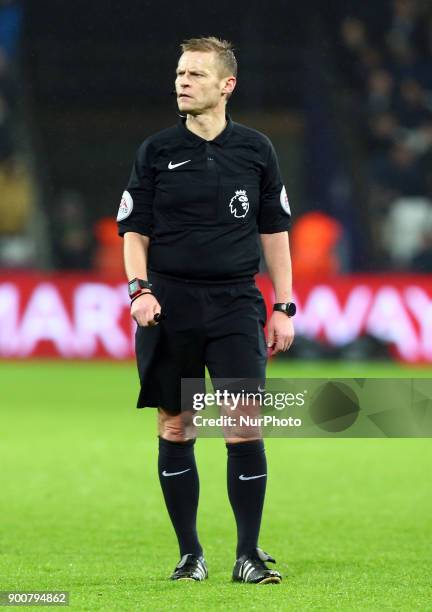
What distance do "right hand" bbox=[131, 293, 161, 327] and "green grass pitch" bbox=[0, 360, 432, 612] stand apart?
916mm

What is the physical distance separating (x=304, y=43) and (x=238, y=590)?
595 inches

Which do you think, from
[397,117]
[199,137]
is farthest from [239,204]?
[397,117]

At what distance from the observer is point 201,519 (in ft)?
22.9

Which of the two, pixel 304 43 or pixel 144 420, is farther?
pixel 304 43

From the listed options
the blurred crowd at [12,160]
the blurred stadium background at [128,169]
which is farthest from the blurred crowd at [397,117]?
the blurred crowd at [12,160]

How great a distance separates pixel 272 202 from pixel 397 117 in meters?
14.0

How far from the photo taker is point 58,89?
1953cm

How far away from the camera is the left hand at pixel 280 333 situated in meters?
5.37

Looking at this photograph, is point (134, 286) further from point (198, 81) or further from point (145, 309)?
point (198, 81)

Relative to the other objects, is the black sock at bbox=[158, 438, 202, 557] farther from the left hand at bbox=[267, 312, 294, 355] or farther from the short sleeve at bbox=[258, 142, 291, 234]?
the short sleeve at bbox=[258, 142, 291, 234]

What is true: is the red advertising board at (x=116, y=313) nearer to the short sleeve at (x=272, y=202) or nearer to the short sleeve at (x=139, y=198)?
the short sleeve at (x=272, y=202)

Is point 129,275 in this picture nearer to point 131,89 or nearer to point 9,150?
point 9,150

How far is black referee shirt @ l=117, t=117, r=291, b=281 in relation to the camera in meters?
5.27

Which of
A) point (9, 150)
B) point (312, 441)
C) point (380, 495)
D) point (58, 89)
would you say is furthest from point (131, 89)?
point (380, 495)
